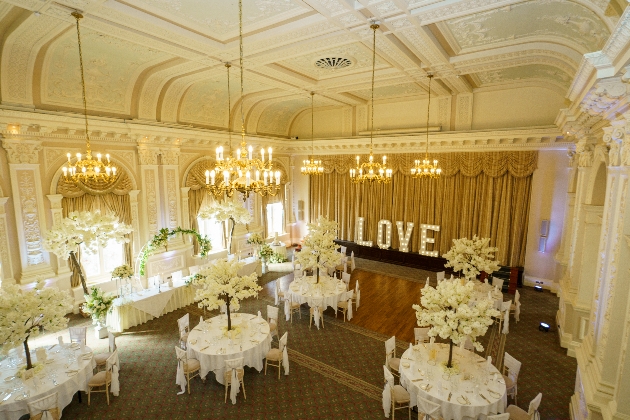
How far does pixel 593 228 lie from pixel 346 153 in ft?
31.4

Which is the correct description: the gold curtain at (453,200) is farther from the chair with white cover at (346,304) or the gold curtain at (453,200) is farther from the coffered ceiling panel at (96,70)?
the coffered ceiling panel at (96,70)

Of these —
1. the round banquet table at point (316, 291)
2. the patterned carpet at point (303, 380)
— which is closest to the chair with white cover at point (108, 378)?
the patterned carpet at point (303, 380)

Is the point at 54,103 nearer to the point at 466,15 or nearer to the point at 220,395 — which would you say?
the point at 220,395

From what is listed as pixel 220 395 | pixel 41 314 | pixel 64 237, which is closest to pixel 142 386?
pixel 220 395

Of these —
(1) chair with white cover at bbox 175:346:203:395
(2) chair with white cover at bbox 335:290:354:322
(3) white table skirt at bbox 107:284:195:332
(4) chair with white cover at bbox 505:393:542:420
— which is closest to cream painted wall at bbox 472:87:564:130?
(2) chair with white cover at bbox 335:290:354:322

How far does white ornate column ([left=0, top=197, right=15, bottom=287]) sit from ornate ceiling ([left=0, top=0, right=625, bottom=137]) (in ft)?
8.30

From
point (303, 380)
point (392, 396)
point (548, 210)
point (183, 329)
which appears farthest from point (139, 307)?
point (548, 210)

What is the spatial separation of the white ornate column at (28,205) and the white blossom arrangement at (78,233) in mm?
824

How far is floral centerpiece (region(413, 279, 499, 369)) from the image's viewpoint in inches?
195

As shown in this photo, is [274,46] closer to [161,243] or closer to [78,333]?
[161,243]

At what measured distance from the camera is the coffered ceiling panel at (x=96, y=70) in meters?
6.82

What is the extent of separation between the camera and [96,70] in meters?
7.88

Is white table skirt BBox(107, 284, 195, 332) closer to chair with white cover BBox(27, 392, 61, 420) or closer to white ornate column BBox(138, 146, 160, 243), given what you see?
white ornate column BBox(138, 146, 160, 243)

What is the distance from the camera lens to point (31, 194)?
808 centimetres
